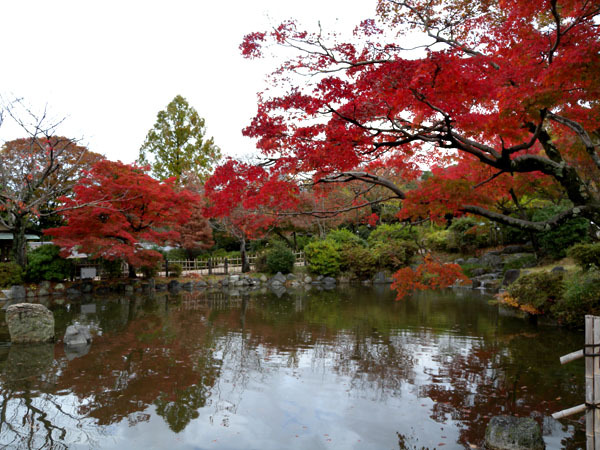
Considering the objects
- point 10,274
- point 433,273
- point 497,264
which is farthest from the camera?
point 497,264

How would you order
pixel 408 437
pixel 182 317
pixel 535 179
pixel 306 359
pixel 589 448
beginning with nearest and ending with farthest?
pixel 589 448 < pixel 408 437 < pixel 306 359 < pixel 535 179 < pixel 182 317

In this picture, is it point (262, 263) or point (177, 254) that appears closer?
point (262, 263)

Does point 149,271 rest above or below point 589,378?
below

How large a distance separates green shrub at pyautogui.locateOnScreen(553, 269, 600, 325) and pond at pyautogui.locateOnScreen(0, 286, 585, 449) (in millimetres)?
402

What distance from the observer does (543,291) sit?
378 inches

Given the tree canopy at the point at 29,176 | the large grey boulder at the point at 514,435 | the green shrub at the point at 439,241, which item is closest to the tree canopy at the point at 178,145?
the tree canopy at the point at 29,176

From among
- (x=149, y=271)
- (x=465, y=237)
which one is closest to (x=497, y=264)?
(x=465, y=237)

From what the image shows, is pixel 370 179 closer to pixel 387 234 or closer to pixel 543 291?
pixel 543 291

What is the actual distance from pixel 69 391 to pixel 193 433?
2143 mm

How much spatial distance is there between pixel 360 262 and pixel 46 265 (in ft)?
44.8

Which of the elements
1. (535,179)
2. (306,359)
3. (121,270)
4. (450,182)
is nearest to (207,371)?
(306,359)

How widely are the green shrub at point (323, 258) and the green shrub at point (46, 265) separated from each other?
1098 centimetres

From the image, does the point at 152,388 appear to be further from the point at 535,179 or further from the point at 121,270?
the point at 121,270

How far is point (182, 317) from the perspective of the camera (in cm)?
1098
